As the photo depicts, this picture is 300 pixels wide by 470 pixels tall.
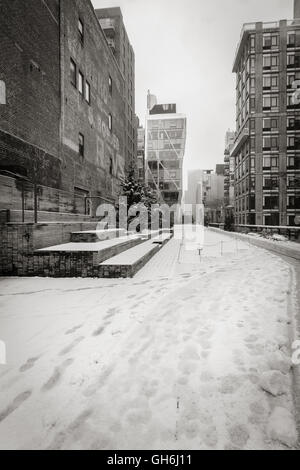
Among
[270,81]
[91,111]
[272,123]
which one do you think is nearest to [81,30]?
[91,111]

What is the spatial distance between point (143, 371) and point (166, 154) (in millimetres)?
98802

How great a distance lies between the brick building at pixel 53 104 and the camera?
8.38 m

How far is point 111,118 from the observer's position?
67.7 ft

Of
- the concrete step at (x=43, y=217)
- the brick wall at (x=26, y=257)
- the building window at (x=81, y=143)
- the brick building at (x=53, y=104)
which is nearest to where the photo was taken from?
the brick wall at (x=26, y=257)

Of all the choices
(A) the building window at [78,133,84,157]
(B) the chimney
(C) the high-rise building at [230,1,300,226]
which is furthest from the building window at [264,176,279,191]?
(A) the building window at [78,133,84,157]

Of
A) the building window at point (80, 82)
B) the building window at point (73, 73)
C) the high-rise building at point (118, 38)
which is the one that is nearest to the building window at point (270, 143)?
the high-rise building at point (118, 38)

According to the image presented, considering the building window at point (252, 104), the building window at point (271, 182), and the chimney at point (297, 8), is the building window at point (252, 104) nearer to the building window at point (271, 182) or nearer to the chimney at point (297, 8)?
the building window at point (271, 182)

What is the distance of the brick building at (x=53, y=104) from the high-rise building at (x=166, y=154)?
223 ft

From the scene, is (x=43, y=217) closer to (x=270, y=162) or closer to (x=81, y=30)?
(x=81, y=30)

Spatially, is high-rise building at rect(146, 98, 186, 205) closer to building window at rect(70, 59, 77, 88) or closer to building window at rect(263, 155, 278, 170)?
building window at rect(263, 155, 278, 170)

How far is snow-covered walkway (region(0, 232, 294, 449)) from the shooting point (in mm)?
1782

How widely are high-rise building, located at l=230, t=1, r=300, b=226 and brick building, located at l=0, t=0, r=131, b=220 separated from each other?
28393 mm

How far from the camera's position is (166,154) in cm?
9569

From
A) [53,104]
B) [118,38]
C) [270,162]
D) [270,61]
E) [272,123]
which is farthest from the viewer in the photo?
[118,38]
